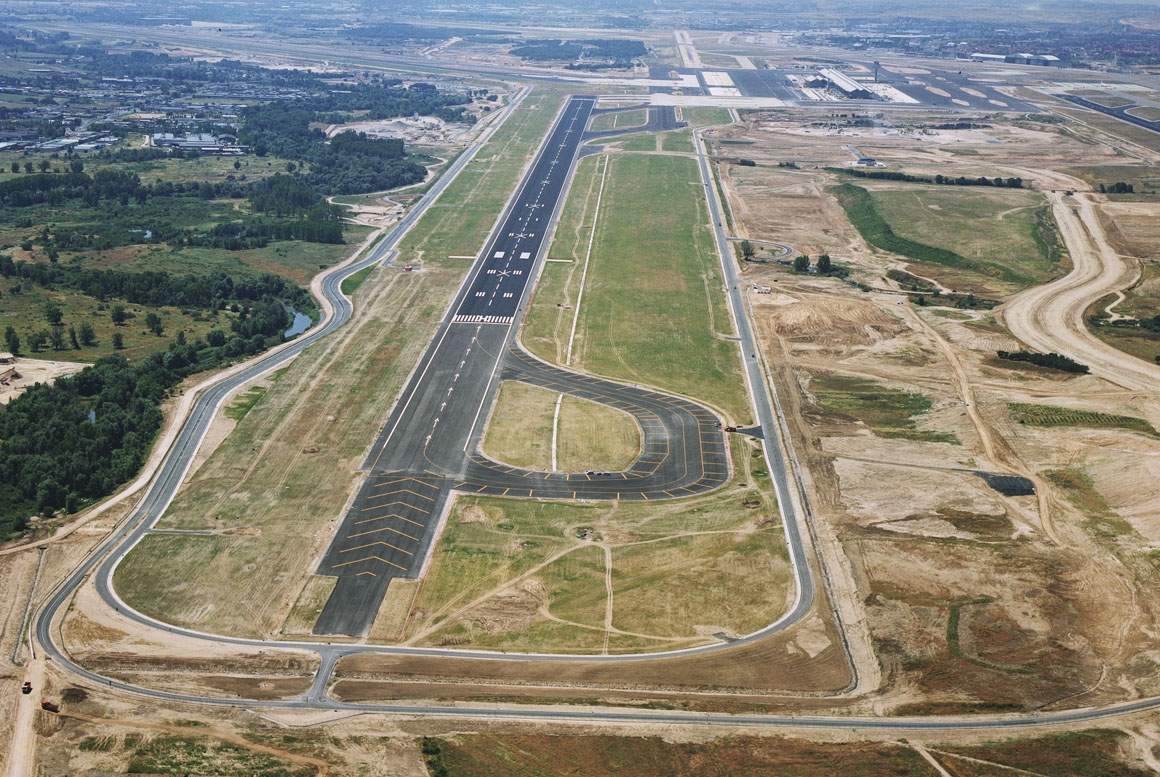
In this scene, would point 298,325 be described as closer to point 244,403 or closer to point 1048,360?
point 244,403

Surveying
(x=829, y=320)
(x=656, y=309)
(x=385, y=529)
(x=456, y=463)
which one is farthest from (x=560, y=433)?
(x=829, y=320)

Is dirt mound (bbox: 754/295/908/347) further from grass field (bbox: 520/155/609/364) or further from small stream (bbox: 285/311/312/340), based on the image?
small stream (bbox: 285/311/312/340)

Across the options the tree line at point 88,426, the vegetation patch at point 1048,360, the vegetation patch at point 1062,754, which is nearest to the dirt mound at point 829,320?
the vegetation patch at point 1048,360

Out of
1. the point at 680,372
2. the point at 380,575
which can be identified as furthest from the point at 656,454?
the point at 380,575

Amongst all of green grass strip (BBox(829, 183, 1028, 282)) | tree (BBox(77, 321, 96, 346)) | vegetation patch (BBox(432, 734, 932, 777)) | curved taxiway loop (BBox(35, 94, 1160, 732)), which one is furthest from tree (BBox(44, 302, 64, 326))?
green grass strip (BBox(829, 183, 1028, 282))

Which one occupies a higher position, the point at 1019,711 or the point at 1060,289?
the point at 1060,289

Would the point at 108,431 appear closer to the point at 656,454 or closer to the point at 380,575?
the point at 380,575
